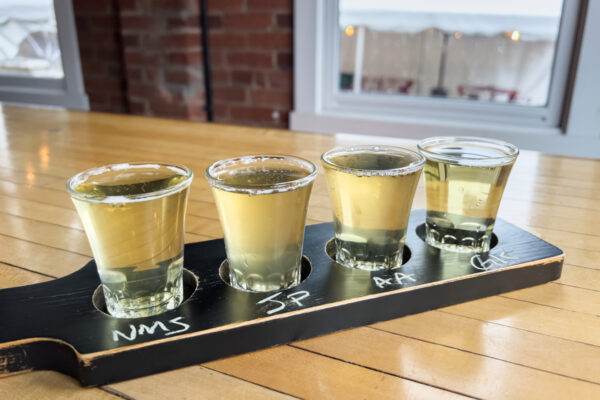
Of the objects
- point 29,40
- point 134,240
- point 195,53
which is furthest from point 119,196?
point 29,40

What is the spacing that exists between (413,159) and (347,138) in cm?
68

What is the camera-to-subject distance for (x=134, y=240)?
1.40 feet

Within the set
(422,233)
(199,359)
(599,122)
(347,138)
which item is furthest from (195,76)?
(199,359)

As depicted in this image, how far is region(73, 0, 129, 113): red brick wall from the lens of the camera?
2.39 m

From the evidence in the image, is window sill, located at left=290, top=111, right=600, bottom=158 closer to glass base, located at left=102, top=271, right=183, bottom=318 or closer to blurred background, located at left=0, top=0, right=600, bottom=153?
blurred background, located at left=0, top=0, right=600, bottom=153

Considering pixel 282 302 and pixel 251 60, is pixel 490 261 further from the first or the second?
pixel 251 60

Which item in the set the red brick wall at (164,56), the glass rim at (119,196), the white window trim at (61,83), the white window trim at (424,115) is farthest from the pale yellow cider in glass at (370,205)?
the white window trim at (61,83)

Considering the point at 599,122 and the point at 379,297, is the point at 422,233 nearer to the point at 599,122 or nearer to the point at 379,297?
the point at 379,297

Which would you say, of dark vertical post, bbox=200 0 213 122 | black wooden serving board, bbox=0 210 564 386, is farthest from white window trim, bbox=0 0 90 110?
black wooden serving board, bbox=0 210 564 386

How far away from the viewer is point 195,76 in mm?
2246

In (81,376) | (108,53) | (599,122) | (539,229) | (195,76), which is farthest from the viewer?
(108,53)

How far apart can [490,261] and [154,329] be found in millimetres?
356

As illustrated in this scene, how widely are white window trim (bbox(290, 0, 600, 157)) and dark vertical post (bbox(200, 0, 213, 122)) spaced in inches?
→ 16.3

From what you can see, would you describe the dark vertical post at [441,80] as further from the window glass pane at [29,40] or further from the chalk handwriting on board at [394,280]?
the window glass pane at [29,40]
